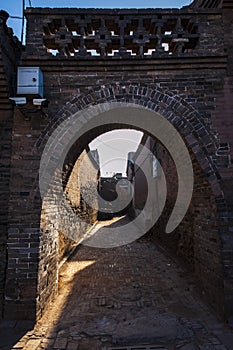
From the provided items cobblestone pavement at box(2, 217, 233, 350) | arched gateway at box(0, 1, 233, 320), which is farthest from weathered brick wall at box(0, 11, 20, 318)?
cobblestone pavement at box(2, 217, 233, 350)

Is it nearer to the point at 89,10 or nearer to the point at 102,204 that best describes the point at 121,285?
the point at 89,10

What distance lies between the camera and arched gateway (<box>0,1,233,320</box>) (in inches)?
142

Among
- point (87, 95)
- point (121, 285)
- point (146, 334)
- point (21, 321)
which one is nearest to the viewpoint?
point (146, 334)

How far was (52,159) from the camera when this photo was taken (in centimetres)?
373

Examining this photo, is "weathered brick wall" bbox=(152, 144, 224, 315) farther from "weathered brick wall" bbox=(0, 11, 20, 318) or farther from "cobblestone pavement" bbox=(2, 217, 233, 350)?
"weathered brick wall" bbox=(0, 11, 20, 318)

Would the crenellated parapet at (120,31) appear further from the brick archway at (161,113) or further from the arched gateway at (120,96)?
the brick archway at (161,113)

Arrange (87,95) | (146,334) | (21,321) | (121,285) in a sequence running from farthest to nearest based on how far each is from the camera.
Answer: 1. (121,285)
2. (87,95)
3. (21,321)
4. (146,334)

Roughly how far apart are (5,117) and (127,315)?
12.7ft

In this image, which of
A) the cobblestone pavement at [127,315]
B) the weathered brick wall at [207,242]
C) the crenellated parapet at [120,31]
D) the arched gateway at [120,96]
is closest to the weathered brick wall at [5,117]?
the arched gateway at [120,96]

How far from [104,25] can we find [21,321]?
5.01 metres

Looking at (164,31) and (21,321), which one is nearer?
(21,321)

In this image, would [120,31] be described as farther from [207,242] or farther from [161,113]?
[207,242]

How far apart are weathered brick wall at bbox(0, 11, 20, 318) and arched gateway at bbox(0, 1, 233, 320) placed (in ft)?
0.06

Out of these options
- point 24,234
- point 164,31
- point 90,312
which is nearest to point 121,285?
point 90,312
